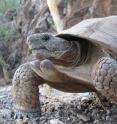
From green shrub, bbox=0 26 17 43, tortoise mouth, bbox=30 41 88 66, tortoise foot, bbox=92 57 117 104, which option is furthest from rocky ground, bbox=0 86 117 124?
green shrub, bbox=0 26 17 43

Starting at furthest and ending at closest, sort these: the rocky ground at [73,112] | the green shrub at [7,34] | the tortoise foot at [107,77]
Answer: the green shrub at [7,34] < the rocky ground at [73,112] < the tortoise foot at [107,77]

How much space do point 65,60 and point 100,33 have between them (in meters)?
0.41

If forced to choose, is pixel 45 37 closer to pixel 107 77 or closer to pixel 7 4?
pixel 107 77

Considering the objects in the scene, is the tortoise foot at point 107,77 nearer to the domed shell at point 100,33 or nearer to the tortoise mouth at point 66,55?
the domed shell at point 100,33

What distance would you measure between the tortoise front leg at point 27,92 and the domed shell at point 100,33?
1.39 ft

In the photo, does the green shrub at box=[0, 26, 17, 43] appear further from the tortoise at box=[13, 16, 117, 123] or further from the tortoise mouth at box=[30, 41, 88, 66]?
the tortoise mouth at box=[30, 41, 88, 66]

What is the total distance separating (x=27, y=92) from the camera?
3.28m

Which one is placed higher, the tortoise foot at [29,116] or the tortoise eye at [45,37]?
the tortoise eye at [45,37]

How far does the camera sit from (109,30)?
294 cm

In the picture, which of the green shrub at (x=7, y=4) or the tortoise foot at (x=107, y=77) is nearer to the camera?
the tortoise foot at (x=107, y=77)

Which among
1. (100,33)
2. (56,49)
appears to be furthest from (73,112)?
(100,33)

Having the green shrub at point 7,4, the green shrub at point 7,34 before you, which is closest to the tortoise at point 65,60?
the green shrub at point 7,34

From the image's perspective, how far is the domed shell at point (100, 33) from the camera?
2.80 m

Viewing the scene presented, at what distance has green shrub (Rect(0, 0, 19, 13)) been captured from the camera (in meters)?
10.5
